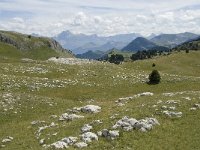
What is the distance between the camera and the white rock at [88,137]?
32156 millimetres

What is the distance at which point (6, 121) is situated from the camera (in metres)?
44.1

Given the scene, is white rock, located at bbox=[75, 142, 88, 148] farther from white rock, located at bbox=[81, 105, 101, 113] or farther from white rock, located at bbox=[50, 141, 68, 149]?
white rock, located at bbox=[81, 105, 101, 113]

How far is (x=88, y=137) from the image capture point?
32531mm

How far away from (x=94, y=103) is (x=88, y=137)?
54.3ft

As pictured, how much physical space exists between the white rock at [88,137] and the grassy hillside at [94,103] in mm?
521

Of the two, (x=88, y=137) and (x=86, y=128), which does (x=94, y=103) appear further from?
(x=88, y=137)

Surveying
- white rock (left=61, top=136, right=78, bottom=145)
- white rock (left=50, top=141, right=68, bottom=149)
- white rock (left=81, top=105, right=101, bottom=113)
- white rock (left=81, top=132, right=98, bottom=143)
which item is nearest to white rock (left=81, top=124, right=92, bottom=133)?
white rock (left=81, top=132, right=98, bottom=143)

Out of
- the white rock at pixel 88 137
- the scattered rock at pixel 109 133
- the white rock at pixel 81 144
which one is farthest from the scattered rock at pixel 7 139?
the scattered rock at pixel 109 133

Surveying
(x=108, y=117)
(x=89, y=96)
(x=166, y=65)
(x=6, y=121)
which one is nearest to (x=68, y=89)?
(x=89, y=96)

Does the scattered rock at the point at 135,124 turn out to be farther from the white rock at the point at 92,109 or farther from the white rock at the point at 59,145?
the white rock at the point at 92,109

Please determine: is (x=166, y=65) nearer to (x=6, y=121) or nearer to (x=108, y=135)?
(x=6, y=121)

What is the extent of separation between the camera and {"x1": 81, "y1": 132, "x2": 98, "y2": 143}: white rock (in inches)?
1266

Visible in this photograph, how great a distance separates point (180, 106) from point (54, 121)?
1303cm

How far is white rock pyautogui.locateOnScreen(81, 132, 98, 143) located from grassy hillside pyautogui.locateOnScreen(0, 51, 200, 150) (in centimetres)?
52
